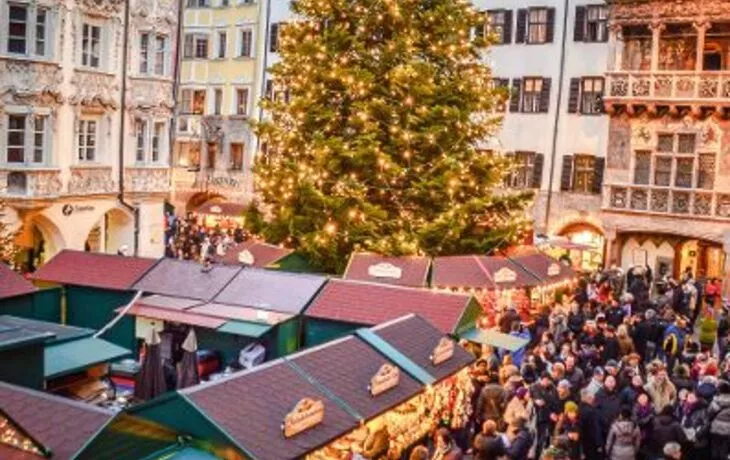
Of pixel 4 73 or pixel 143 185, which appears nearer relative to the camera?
pixel 4 73

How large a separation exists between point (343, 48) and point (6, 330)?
47.2 feet

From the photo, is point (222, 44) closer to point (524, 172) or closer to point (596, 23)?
point (524, 172)

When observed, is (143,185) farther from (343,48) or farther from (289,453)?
(289,453)

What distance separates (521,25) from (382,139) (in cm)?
1609

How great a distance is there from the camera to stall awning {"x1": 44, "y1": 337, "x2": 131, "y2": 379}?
567 inches

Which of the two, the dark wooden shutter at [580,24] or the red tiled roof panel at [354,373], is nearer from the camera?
the red tiled roof panel at [354,373]

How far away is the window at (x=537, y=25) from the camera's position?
3853cm

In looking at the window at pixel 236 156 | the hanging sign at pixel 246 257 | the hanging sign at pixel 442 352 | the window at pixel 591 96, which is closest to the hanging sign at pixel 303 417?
the hanging sign at pixel 442 352

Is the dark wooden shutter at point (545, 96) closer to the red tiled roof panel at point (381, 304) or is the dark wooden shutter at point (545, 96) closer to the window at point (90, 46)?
the window at point (90, 46)

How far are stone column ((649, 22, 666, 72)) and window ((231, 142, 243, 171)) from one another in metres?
21.8

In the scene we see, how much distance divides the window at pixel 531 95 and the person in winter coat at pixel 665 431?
2576 centimetres

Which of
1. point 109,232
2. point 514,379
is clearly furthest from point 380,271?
point 109,232

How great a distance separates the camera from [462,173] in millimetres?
24656

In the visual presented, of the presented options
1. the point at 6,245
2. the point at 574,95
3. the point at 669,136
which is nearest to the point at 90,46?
the point at 6,245
